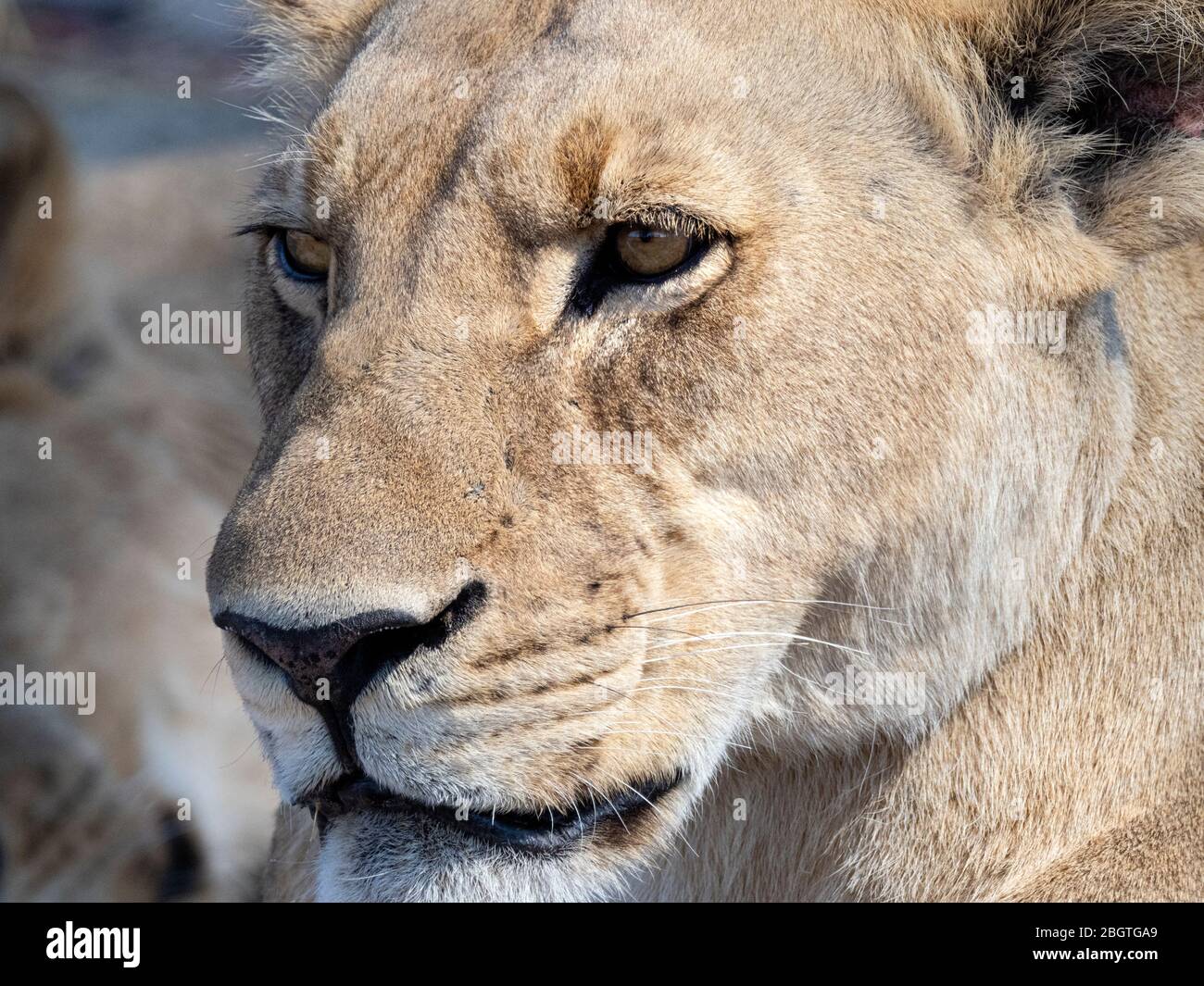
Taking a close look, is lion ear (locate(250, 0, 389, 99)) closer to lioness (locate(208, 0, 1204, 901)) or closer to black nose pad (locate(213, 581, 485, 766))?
lioness (locate(208, 0, 1204, 901))

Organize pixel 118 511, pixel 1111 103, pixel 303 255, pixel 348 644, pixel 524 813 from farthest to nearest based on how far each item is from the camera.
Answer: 1. pixel 118 511
2. pixel 303 255
3. pixel 1111 103
4. pixel 524 813
5. pixel 348 644

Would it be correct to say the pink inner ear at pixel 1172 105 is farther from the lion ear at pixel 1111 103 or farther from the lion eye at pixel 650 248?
the lion eye at pixel 650 248

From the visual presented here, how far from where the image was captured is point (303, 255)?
296 centimetres

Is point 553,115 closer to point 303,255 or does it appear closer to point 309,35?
point 303,255

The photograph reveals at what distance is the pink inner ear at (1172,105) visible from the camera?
8.45ft

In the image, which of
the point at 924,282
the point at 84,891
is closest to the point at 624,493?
the point at 924,282

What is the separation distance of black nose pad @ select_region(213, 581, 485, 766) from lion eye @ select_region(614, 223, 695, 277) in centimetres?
59

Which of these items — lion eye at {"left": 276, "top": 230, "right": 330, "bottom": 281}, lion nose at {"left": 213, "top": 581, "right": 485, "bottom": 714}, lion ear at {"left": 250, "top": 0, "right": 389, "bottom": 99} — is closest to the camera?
lion nose at {"left": 213, "top": 581, "right": 485, "bottom": 714}

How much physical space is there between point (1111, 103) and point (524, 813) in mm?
1536

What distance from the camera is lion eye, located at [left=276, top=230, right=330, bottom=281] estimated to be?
2.92m

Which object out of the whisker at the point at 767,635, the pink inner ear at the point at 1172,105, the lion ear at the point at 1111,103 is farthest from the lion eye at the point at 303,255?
the pink inner ear at the point at 1172,105

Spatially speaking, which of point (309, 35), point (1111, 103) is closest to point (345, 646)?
point (1111, 103)

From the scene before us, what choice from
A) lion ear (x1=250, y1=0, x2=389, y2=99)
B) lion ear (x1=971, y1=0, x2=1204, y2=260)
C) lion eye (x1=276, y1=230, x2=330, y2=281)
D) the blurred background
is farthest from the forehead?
the blurred background
